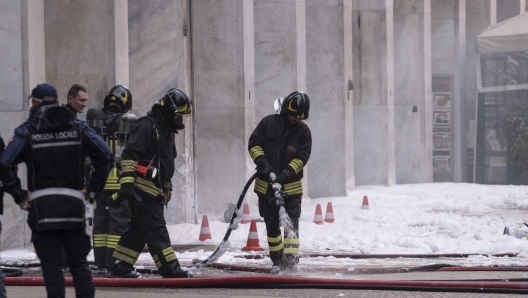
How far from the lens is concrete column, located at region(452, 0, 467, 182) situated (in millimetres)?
35656

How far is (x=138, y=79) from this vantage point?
53.7 feet

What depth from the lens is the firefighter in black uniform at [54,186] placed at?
649 centimetres

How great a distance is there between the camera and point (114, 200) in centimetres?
953

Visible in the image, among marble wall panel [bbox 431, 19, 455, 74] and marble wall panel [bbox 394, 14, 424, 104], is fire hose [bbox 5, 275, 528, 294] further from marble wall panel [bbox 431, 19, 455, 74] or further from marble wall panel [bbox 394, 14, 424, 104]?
marble wall panel [bbox 431, 19, 455, 74]

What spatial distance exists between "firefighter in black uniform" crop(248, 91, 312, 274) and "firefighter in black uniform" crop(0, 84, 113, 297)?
3679 millimetres

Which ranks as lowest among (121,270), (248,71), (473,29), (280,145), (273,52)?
(121,270)

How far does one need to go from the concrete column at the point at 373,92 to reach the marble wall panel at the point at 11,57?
1767 centimetres

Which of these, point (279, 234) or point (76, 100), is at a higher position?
point (76, 100)

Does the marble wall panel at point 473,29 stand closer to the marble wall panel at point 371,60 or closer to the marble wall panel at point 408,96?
the marble wall panel at point 408,96

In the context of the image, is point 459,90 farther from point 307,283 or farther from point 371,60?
point 307,283

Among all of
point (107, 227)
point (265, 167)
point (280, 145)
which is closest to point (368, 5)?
point (280, 145)

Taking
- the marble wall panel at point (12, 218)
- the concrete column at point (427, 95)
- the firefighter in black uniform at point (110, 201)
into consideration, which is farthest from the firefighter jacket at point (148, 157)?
the concrete column at point (427, 95)

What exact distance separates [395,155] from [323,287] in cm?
2536

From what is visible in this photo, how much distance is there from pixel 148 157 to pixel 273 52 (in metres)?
11.9
